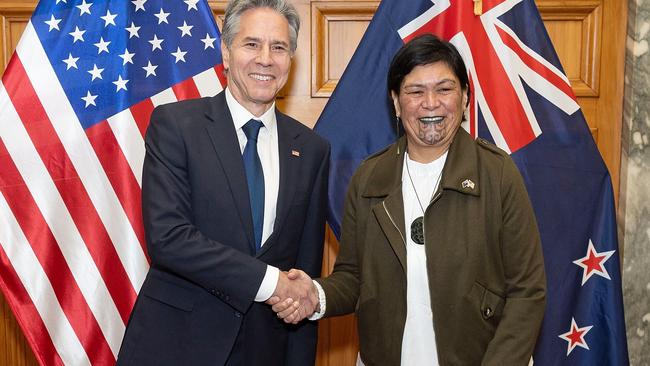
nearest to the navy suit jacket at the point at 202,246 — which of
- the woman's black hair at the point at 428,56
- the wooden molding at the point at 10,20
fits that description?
the woman's black hair at the point at 428,56

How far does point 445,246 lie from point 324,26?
140cm

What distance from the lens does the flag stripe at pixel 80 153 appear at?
2203 mm

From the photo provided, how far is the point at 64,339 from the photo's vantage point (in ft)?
7.42

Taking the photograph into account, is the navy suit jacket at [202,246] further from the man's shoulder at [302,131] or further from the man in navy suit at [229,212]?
the man's shoulder at [302,131]

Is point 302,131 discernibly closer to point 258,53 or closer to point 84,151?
point 258,53

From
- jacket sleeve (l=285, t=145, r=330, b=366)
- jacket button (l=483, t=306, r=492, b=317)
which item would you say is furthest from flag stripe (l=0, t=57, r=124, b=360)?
jacket button (l=483, t=306, r=492, b=317)

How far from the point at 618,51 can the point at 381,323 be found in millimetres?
1692

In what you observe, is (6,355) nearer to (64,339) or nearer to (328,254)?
(64,339)

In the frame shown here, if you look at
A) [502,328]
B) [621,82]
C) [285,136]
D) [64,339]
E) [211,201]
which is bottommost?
[64,339]

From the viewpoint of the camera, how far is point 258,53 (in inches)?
70.5

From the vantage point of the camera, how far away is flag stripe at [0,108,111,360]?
85.7 inches

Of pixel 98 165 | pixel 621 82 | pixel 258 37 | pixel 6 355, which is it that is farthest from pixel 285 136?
pixel 6 355

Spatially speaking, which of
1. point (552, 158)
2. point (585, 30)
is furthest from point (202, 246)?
point (585, 30)

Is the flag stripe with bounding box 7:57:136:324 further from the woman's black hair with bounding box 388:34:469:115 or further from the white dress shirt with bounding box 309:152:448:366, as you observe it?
the woman's black hair with bounding box 388:34:469:115
